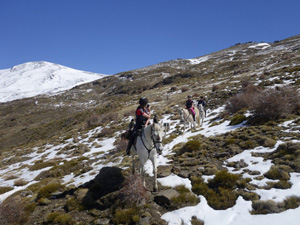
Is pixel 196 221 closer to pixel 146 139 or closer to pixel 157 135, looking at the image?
pixel 157 135

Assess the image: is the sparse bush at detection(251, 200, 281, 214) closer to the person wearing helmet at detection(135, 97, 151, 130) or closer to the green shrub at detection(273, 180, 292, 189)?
the green shrub at detection(273, 180, 292, 189)

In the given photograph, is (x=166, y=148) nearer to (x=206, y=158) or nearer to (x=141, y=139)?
(x=206, y=158)

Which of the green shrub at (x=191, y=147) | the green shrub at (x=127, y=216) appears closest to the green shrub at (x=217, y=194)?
the green shrub at (x=127, y=216)

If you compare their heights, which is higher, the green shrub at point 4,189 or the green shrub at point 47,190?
the green shrub at point 47,190

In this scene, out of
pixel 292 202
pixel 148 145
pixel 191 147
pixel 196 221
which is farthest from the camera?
pixel 191 147

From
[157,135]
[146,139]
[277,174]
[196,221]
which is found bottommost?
[196,221]

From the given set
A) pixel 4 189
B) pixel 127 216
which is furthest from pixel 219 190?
pixel 4 189

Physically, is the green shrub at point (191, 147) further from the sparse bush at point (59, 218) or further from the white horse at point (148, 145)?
the sparse bush at point (59, 218)

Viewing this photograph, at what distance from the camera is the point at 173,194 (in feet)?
19.9

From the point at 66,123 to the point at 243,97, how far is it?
40.7 metres

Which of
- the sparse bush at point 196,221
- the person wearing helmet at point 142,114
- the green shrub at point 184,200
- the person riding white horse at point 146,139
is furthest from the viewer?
the person wearing helmet at point 142,114

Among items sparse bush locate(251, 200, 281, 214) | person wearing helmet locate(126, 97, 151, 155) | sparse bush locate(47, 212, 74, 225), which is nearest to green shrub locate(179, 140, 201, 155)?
person wearing helmet locate(126, 97, 151, 155)

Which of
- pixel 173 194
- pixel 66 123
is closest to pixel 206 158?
pixel 173 194

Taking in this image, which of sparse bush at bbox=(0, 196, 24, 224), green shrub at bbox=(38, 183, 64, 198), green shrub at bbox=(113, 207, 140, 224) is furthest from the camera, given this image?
green shrub at bbox=(38, 183, 64, 198)
